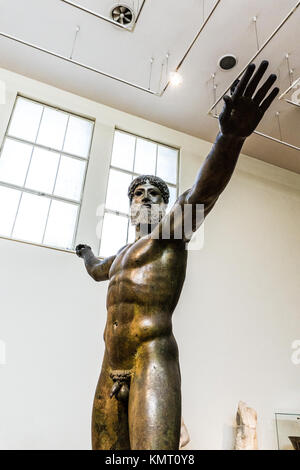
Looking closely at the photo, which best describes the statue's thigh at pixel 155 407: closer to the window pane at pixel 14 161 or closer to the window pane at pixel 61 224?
the window pane at pixel 61 224

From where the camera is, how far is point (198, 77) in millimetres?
5426

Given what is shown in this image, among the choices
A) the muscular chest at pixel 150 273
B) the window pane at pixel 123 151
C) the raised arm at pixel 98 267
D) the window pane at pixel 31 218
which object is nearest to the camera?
the muscular chest at pixel 150 273

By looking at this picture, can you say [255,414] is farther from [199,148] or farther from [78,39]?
[78,39]

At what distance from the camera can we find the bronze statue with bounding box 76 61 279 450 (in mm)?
1325

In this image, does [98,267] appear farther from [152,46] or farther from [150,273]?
[152,46]

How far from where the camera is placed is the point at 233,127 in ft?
4.45

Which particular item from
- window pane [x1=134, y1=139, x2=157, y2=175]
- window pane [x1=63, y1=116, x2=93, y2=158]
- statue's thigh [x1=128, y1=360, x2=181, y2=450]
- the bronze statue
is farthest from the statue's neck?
window pane [x1=134, y1=139, x2=157, y2=175]

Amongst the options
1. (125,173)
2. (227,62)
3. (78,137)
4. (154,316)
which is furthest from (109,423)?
(227,62)

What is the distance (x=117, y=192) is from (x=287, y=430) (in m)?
4.20

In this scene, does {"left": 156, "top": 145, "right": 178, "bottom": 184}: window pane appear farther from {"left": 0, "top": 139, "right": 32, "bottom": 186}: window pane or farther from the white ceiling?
{"left": 0, "top": 139, "right": 32, "bottom": 186}: window pane

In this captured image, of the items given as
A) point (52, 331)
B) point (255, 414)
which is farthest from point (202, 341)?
point (52, 331)

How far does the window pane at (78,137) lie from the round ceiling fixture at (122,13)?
5.62 feet

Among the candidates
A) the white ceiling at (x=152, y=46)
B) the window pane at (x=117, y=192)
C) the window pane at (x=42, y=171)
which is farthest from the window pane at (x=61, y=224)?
the white ceiling at (x=152, y=46)

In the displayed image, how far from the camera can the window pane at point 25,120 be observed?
17.0 feet
